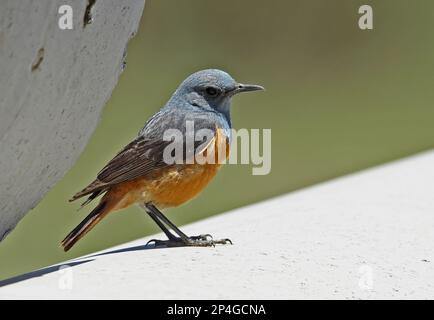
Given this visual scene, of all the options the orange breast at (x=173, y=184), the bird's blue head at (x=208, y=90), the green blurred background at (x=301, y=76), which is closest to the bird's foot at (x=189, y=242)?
the orange breast at (x=173, y=184)

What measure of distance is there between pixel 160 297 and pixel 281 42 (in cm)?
665

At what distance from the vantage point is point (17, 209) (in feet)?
9.53

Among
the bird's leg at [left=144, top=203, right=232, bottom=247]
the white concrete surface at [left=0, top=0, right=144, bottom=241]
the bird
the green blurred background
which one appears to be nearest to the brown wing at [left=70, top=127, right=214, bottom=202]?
the bird

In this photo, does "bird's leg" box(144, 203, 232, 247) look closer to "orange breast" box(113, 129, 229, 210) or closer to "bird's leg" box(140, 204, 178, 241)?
"bird's leg" box(140, 204, 178, 241)

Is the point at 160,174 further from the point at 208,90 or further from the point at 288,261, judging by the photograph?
the point at 288,261

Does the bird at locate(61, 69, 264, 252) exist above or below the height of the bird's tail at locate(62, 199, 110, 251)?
above

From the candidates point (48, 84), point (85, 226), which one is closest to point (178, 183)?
point (85, 226)

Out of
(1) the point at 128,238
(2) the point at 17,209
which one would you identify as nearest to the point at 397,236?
(2) the point at 17,209

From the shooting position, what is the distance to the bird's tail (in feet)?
11.3

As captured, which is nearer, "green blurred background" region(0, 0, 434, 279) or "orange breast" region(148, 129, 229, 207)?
"orange breast" region(148, 129, 229, 207)

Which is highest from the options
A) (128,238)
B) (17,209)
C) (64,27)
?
(64,27)

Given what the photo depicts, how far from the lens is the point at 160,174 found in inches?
136
